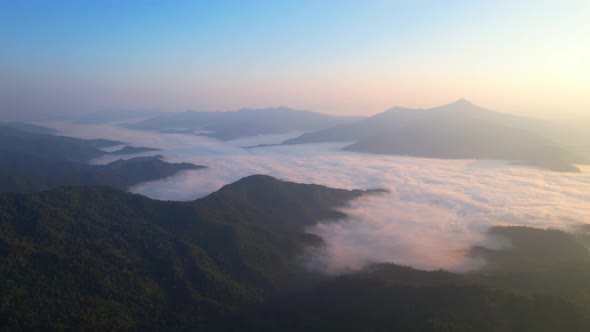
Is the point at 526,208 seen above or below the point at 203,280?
above

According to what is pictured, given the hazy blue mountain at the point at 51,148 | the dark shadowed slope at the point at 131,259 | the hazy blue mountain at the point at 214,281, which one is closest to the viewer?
the hazy blue mountain at the point at 214,281

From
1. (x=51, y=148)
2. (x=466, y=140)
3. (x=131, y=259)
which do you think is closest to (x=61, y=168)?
(x=51, y=148)

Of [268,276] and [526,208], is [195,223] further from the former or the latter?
[526,208]

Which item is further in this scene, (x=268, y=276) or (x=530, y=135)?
(x=530, y=135)

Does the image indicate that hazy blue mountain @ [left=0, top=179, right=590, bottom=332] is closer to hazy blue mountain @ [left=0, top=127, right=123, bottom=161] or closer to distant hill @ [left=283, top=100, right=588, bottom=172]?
distant hill @ [left=283, top=100, right=588, bottom=172]

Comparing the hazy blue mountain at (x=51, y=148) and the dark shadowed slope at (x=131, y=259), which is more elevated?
the hazy blue mountain at (x=51, y=148)

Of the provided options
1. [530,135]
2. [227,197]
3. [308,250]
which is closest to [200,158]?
[227,197]

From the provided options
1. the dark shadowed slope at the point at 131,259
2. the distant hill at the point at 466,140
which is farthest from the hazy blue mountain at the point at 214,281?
the distant hill at the point at 466,140

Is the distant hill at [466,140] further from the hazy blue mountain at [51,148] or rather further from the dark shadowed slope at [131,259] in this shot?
the hazy blue mountain at [51,148]

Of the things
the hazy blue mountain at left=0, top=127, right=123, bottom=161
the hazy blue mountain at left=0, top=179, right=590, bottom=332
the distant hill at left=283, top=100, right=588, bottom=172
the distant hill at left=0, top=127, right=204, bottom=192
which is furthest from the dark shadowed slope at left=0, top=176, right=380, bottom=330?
the hazy blue mountain at left=0, top=127, right=123, bottom=161
